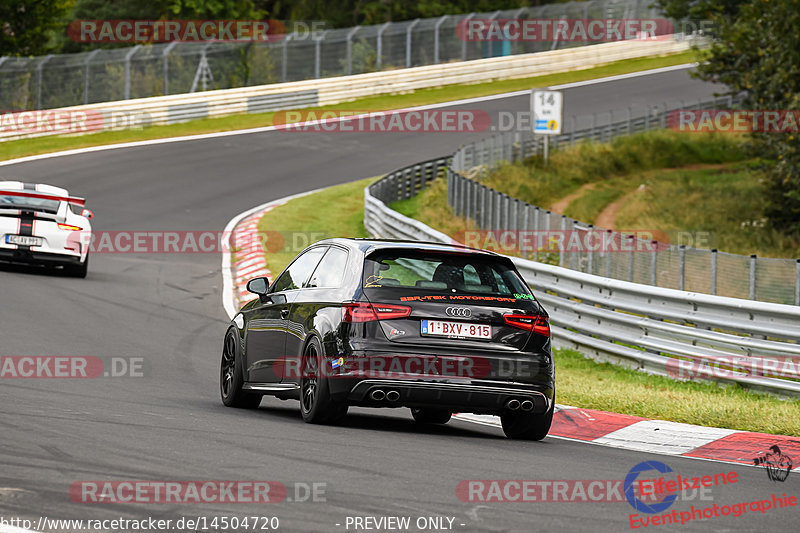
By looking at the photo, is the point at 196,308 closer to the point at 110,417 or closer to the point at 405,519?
the point at 110,417

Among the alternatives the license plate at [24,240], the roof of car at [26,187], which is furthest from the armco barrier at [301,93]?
the license plate at [24,240]

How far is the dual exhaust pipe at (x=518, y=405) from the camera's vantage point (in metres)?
9.44

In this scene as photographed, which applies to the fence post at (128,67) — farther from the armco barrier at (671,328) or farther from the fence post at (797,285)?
the fence post at (797,285)

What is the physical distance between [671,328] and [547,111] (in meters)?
25.3

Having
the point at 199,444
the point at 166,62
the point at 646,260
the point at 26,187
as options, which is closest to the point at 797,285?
the point at 646,260

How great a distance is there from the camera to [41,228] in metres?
20.2

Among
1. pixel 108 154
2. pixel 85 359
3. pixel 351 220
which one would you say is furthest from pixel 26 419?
pixel 108 154

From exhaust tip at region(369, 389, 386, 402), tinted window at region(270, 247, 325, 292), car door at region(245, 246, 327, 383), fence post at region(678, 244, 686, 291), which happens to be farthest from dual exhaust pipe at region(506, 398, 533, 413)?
fence post at region(678, 244, 686, 291)

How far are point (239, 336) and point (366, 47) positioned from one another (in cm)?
4274

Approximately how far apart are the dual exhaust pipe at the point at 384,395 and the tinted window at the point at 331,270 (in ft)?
2.95

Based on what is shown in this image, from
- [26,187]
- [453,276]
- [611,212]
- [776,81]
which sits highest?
[453,276]

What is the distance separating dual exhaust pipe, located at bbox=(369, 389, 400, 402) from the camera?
923cm

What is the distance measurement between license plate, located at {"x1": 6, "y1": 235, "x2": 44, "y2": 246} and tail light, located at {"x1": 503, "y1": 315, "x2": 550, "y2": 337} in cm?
1262

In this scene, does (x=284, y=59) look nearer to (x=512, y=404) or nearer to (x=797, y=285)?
(x=797, y=285)
